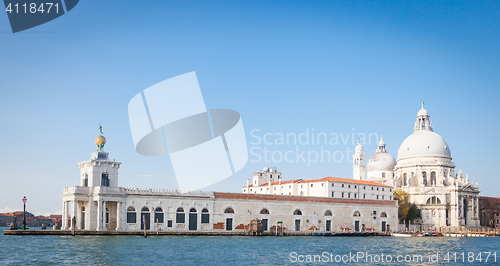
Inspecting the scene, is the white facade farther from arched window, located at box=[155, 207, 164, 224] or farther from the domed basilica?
arched window, located at box=[155, 207, 164, 224]

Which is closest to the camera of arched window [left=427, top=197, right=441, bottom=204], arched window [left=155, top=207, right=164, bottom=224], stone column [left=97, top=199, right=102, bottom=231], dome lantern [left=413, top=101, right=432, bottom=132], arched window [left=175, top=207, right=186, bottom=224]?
stone column [left=97, top=199, right=102, bottom=231]

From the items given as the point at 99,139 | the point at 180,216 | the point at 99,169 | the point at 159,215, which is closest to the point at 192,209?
the point at 180,216

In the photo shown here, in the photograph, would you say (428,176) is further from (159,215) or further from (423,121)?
(159,215)

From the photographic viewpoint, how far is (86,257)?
33.7 meters

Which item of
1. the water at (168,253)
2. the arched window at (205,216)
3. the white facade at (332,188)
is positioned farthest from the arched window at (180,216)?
the white facade at (332,188)

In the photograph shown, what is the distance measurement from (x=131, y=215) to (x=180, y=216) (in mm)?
5549

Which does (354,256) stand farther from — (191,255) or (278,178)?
(278,178)

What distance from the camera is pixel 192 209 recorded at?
61.3 meters

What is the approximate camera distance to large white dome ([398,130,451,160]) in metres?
99.4

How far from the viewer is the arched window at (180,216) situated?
60.0 m

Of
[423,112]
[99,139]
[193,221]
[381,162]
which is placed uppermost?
[423,112]

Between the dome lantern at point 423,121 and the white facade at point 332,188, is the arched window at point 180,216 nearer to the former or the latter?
the white facade at point 332,188

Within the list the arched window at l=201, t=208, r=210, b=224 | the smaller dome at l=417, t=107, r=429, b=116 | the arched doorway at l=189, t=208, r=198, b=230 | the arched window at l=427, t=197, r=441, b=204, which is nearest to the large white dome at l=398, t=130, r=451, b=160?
the smaller dome at l=417, t=107, r=429, b=116

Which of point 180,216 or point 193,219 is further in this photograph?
point 193,219
